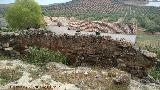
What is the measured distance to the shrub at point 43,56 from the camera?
1711 centimetres

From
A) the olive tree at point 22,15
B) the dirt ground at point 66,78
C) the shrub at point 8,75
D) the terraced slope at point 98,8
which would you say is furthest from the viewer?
the terraced slope at point 98,8

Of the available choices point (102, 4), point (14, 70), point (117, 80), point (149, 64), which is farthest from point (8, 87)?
point (102, 4)

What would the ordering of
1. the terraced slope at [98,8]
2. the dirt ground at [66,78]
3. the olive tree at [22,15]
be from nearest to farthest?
the dirt ground at [66,78]
the olive tree at [22,15]
the terraced slope at [98,8]

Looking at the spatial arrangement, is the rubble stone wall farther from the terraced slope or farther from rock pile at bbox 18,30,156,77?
the terraced slope

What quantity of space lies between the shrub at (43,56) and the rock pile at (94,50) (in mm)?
406

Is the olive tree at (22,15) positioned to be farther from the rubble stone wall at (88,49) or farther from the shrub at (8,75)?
the shrub at (8,75)

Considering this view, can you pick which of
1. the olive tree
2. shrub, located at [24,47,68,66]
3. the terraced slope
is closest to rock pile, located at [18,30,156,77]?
shrub, located at [24,47,68,66]

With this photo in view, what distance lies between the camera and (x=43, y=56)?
17172 millimetres

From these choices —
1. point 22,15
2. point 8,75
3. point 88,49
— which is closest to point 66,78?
point 8,75

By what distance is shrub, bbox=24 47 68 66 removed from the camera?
1711 cm

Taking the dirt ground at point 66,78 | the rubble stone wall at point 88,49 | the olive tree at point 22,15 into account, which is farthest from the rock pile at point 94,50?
the olive tree at point 22,15

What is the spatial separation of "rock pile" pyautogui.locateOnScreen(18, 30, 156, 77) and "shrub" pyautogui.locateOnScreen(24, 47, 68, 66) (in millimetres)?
406

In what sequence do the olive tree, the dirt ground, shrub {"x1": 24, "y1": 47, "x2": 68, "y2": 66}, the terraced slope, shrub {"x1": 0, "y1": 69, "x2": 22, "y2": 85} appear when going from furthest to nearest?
1. the terraced slope
2. the olive tree
3. shrub {"x1": 24, "y1": 47, "x2": 68, "y2": 66}
4. shrub {"x1": 0, "y1": 69, "x2": 22, "y2": 85}
5. the dirt ground

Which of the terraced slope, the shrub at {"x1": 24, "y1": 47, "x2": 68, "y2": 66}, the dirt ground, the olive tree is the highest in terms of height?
the shrub at {"x1": 24, "y1": 47, "x2": 68, "y2": 66}
